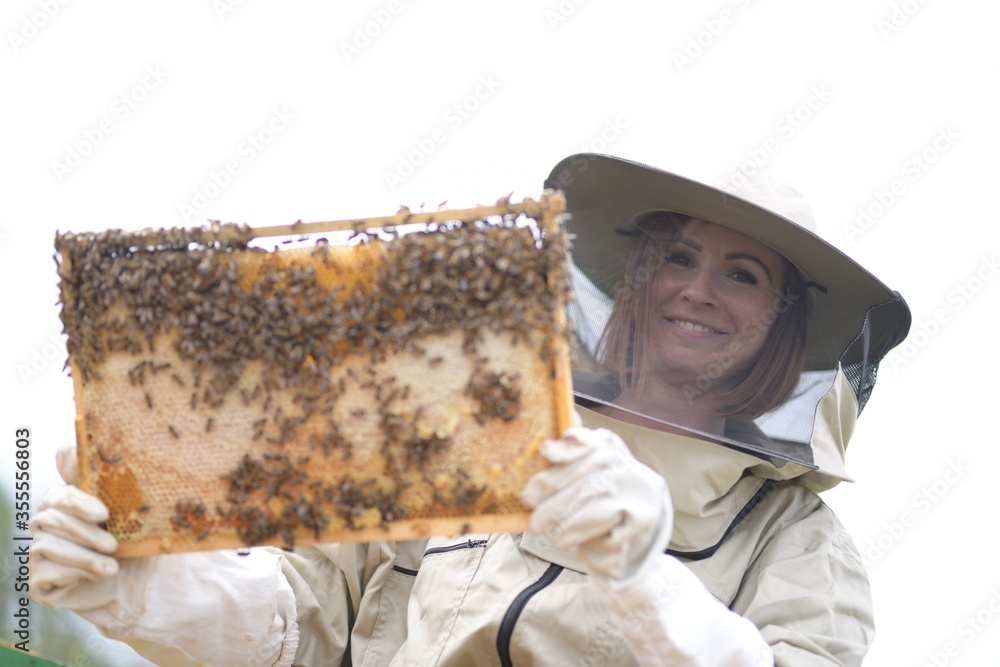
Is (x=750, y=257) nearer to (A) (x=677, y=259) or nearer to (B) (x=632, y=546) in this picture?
(A) (x=677, y=259)

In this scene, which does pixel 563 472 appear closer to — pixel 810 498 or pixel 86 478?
pixel 86 478

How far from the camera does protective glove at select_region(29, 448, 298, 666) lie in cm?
189

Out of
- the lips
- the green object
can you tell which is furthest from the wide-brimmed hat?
the green object

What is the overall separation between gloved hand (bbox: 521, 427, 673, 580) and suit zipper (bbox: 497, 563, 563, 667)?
0.60 meters

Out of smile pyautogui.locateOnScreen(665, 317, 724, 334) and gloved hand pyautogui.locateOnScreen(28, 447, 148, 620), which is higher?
smile pyautogui.locateOnScreen(665, 317, 724, 334)

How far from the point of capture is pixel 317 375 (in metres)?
1.82

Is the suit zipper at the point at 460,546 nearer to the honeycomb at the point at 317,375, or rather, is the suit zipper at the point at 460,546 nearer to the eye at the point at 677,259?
the honeycomb at the point at 317,375

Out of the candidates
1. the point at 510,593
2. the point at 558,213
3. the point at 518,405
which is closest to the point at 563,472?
the point at 518,405

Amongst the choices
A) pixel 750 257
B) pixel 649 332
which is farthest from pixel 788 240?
pixel 649 332

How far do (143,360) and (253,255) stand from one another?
0.36 metres

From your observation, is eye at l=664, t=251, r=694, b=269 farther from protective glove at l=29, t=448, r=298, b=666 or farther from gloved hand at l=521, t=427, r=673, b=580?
protective glove at l=29, t=448, r=298, b=666

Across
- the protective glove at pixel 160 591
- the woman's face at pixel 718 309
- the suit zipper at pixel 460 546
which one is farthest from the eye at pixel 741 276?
the protective glove at pixel 160 591

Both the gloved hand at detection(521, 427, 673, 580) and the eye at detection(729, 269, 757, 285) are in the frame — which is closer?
the gloved hand at detection(521, 427, 673, 580)

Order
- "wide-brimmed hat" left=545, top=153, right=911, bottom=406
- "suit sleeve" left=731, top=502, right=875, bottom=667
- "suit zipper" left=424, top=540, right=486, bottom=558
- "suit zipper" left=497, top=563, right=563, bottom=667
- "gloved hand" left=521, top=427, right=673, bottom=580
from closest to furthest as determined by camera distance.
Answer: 1. "gloved hand" left=521, top=427, right=673, bottom=580
2. "suit sleeve" left=731, top=502, right=875, bottom=667
3. "suit zipper" left=497, top=563, right=563, bottom=667
4. "wide-brimmed hat" left=545, top=153, right=911, bottom=406
5. "suit zipper" left=424, top=540, right=486, bottom=558
